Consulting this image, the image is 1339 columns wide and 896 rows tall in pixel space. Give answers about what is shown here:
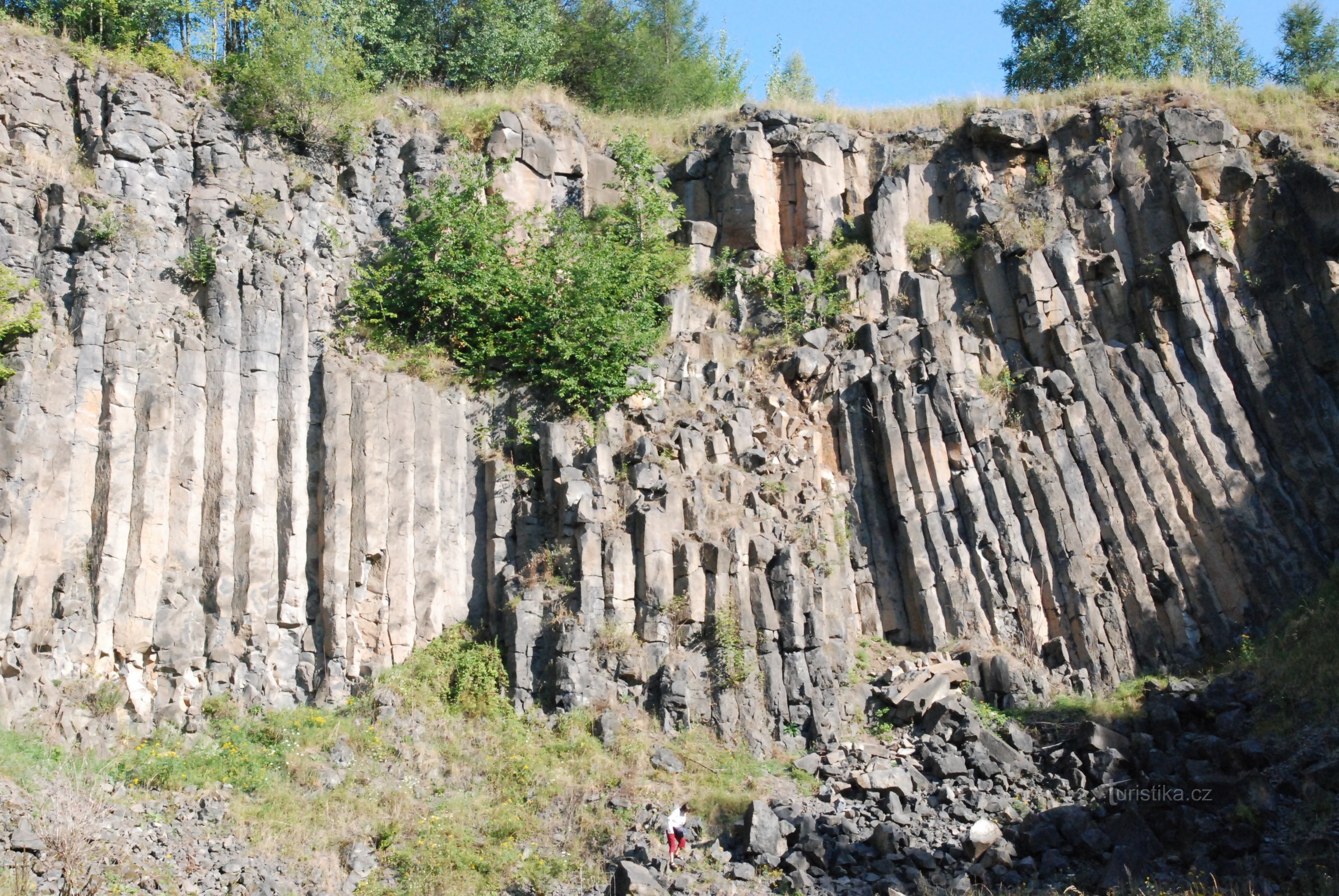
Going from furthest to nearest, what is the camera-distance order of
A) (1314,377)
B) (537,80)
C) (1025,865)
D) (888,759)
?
(537,80)
(1314,377)
(888,759)
(1025,865)

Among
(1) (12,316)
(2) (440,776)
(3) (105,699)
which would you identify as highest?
(1) (12,316)

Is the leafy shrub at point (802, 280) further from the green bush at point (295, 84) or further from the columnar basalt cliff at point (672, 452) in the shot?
the green bush at point (295, 84)

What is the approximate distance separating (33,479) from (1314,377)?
17.0 m

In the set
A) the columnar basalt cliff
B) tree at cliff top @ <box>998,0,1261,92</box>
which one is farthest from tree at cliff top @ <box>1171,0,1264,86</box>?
the columnar basalt cliff

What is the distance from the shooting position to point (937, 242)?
2080 cm

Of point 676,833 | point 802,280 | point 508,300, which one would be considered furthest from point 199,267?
point 676,833

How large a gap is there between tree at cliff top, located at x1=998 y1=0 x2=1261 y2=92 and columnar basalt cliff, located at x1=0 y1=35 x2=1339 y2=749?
25.0 ft

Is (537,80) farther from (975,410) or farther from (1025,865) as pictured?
(1025,865)

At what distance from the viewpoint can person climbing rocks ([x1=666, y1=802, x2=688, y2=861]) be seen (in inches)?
515

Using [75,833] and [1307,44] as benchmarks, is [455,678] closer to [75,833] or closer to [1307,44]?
[75,833]

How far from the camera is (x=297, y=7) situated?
21453mm

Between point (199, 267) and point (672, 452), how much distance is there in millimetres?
6994

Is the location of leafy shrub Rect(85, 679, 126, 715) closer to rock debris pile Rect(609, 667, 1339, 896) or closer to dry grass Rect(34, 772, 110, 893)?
dry grass Rect(34, 772, 110, 893)

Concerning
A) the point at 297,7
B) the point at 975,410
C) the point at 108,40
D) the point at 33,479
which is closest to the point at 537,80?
the point at 297,7
